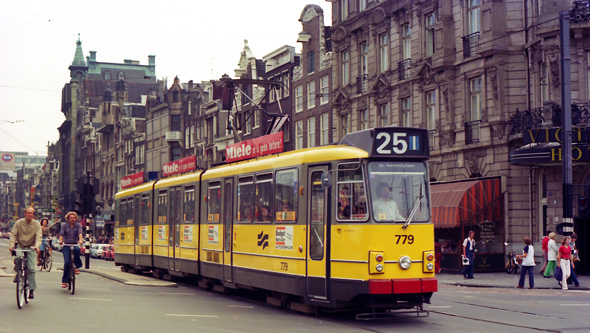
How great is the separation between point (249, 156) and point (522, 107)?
55.6 ft

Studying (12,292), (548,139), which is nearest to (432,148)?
(548,139)

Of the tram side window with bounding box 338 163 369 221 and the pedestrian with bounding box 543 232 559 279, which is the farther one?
the pedestrian with bounding box 543 232 559 279

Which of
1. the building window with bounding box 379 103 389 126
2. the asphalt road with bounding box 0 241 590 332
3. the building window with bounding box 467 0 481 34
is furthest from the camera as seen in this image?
the building window with bounding box 379 103 389 126

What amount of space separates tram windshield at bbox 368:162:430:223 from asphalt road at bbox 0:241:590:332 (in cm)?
181

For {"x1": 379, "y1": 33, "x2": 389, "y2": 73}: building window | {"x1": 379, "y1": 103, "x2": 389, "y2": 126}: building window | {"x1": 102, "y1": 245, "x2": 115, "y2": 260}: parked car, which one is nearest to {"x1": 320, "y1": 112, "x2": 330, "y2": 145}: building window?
{"x1": 379, "y1": 103, "x2": 389, "y2": 126}: building window

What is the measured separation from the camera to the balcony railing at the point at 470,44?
34.5m

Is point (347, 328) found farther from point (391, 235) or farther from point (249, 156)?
point (249, 156)

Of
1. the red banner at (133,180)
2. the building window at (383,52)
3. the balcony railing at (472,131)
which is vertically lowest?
the red banner at (133,180)

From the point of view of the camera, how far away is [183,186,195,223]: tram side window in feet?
73.0

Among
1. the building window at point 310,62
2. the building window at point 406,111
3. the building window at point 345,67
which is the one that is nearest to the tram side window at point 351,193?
the building window at point 406,111

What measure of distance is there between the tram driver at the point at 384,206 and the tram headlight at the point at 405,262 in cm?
67

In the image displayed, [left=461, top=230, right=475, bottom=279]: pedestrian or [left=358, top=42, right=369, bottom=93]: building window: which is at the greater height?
[left=358, top=42, right=369, bottom=93]: building window

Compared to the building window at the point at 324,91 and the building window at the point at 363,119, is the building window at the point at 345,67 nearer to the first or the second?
the building window at the point at 363,119

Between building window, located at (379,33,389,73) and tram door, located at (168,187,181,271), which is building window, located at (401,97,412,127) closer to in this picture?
building window, located at (379,33,389,73)
